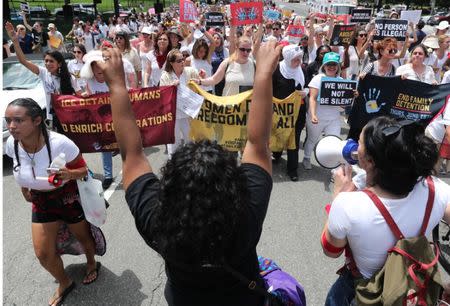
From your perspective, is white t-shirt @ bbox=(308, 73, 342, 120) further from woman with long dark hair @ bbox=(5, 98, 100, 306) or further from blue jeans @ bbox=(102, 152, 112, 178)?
woman with long dark hair @ bbox=(5, 98, 100, 306)

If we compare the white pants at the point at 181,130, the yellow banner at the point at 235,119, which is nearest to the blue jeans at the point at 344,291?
the yellow banner at the point at 235,119

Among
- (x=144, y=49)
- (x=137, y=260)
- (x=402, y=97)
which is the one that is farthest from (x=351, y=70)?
(x=137, y=260)

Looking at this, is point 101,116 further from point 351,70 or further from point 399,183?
point 351,70

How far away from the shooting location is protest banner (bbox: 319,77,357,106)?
5426 millimetres

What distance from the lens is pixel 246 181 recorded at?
4.60ft

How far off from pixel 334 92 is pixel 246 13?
334 cm

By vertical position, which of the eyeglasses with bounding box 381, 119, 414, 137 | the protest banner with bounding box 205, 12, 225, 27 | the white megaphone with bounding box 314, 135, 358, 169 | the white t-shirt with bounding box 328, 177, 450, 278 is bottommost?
the white t-shirt with bounding box 328, 177, 450, 278

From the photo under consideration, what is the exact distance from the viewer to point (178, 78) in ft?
18.6

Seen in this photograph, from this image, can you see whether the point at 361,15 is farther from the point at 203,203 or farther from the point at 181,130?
the point at 203,203

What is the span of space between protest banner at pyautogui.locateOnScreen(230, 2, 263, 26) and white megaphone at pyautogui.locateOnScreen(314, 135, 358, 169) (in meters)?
6.00

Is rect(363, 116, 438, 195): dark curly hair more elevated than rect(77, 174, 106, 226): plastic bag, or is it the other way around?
rect(363, 116, 438, 195): dark curly hair

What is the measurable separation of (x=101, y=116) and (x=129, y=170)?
3.86 metres

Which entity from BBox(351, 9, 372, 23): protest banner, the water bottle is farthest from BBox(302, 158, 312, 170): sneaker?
BBox(351, 9, 372, 23): protest banner

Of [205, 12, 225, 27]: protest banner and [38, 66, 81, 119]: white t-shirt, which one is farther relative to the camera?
[205, 12, 225, 27]: protest banner
